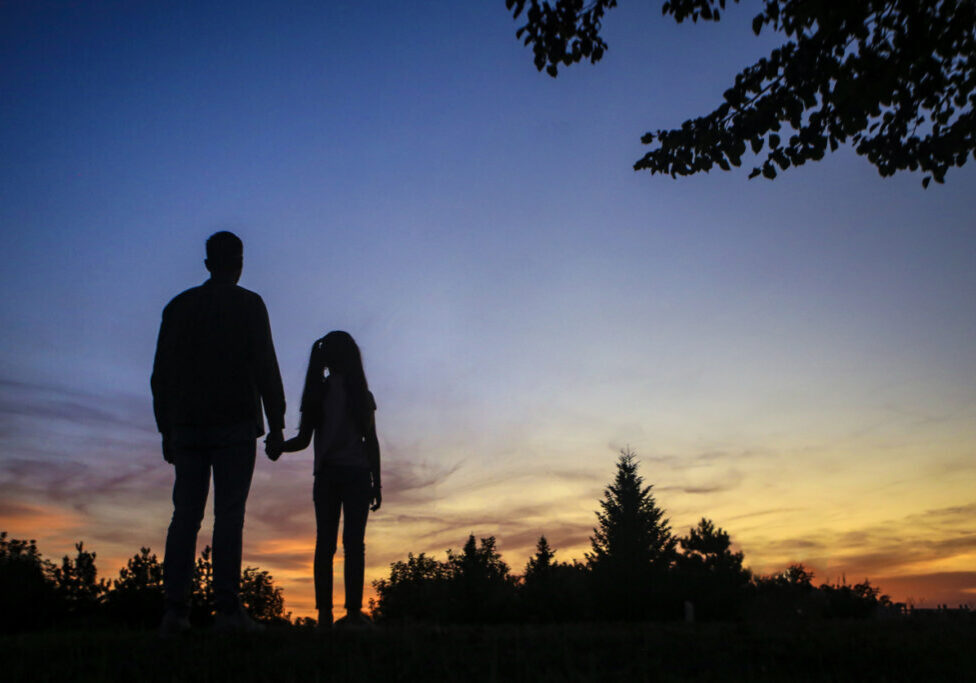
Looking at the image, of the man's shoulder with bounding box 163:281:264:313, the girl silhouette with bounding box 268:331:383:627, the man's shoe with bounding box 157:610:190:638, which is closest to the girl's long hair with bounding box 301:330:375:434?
the girl silhouette with bounding box 268:331:383:627

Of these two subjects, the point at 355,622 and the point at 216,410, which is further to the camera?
the point at 355,622

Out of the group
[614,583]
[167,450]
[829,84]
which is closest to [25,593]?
[167,450]

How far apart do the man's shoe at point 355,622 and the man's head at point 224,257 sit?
10.7 feet

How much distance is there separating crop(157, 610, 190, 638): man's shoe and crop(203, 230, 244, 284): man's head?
280cm

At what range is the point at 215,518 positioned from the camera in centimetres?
621

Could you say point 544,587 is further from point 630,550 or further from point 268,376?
point 268,376

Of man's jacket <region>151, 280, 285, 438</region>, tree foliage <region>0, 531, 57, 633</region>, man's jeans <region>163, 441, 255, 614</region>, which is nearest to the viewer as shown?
man's jeans <region>163, 441, 255, 614</region>

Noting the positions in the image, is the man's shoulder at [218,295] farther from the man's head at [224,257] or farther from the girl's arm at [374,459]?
the girl's arm at [374,459]

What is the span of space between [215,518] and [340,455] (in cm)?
155

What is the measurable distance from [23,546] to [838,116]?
13577 millimetres

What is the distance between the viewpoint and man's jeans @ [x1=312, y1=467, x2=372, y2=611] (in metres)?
7.40

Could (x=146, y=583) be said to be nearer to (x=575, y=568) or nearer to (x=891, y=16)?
(x=891, y=16)

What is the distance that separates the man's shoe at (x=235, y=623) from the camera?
19.6 feet

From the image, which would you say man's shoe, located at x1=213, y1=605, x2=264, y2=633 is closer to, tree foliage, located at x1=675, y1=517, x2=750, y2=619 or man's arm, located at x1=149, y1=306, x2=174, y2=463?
man's arm, located at x1=149, y1=306, x2=174, y2=463
